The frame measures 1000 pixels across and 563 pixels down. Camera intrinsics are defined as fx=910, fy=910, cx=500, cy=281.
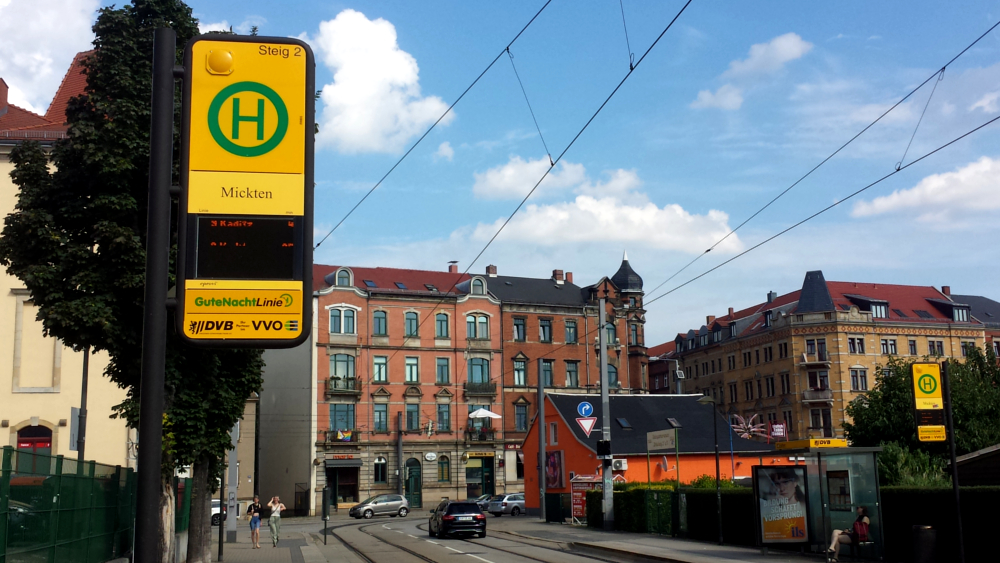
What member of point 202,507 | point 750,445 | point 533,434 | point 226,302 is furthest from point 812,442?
point 533,434

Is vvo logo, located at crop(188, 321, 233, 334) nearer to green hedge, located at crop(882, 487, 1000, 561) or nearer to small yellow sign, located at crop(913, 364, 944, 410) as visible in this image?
small yellow sign, located at crop(913, 364, 944, 410)

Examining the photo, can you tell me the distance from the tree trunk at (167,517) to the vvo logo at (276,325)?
41.6 feet

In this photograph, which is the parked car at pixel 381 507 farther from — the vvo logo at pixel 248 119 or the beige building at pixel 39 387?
the vvo logo at pixel 248 119

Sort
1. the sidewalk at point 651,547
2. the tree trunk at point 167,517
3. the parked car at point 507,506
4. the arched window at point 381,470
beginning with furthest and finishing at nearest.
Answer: the arched window at point 381,470 → the parked car at point 507,506 → the sidewalk at point 651,547 → the tree trunk at point 167,517

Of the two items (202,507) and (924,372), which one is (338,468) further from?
(924,372)

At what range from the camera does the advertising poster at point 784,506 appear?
22.2m

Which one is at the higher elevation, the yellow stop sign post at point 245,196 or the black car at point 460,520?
the yellow stop sign post at point 245,196

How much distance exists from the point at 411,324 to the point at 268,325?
204 feet

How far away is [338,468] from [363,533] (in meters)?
24.3

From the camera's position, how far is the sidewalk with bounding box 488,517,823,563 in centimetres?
2253

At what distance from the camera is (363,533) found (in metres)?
39.3

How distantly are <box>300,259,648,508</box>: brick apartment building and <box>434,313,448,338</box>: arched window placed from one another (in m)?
0.09

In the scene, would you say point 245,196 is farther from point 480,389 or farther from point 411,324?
point 480,389

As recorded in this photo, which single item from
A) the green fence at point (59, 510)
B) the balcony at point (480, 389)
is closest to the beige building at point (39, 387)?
the green fence at point (59, 510)
